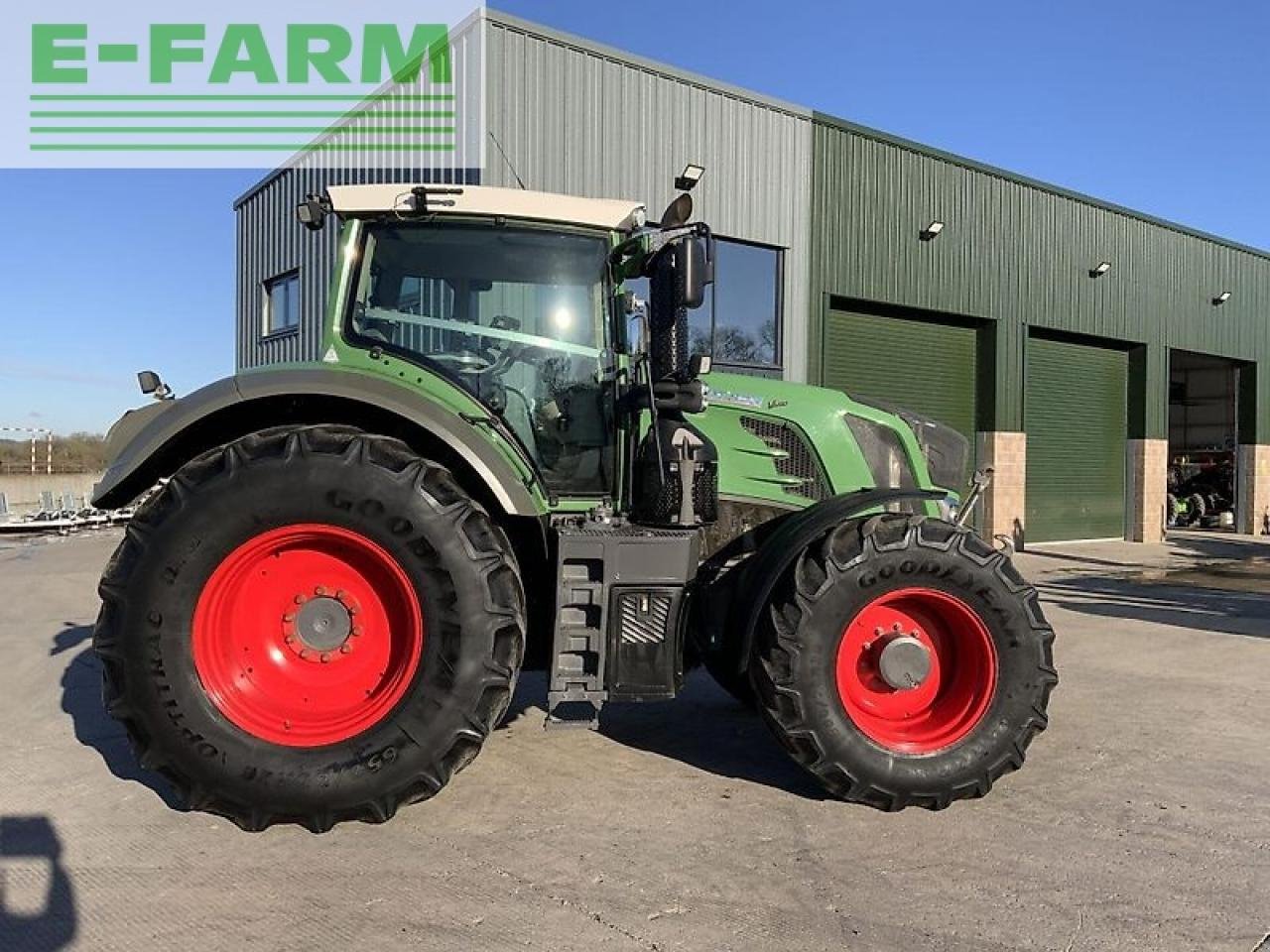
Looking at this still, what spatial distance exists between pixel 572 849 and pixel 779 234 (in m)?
11.1

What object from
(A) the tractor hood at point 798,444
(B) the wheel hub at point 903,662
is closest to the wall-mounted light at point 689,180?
(A) the tractor hood at point 798,444

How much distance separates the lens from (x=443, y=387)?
3.85 meters

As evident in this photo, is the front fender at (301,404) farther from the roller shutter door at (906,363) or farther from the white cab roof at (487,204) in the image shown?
the roller shutter door at (906,363)

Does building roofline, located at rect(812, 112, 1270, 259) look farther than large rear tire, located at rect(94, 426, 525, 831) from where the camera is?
Yes

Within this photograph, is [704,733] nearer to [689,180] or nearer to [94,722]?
[689,180]

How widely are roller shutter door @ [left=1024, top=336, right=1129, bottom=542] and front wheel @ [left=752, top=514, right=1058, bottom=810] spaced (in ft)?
46.4

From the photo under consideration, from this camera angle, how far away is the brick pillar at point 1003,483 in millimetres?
15742

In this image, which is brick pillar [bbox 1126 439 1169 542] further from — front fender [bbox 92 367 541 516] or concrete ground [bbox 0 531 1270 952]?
front fender [bbox 92 367 541 516]

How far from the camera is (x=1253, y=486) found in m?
22.0

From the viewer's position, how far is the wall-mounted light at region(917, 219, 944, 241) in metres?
14.4

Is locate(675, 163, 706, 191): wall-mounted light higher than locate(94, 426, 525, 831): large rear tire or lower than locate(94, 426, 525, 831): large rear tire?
higher

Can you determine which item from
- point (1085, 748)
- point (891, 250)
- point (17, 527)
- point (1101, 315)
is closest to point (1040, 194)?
point (1101, 315)

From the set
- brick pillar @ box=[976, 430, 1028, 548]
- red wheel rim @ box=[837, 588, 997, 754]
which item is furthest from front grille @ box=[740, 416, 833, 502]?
brick pillar @ box=[976, 430, 1028, 548]

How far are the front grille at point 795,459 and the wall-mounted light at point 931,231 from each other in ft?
37.1
